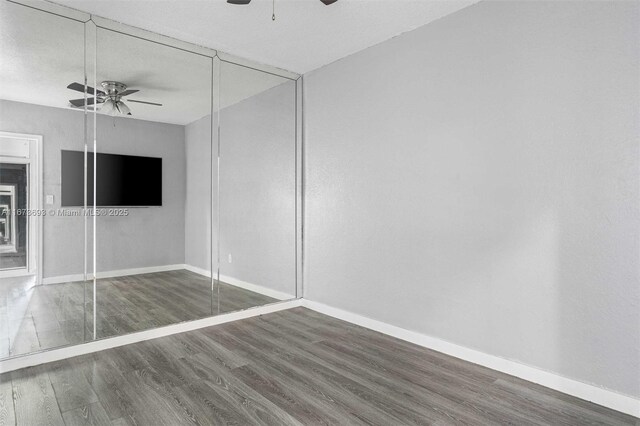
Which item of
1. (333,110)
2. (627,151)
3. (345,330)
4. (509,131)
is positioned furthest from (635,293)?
(333,110)

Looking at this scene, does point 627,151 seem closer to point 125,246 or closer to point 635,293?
point 635,293

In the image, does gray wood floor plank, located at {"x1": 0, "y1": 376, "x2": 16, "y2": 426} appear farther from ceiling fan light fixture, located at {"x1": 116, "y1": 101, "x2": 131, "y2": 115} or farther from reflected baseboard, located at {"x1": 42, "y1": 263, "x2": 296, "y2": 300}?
ceiling fan light fixture, located at {"x1": 116, "y1": 101, "x2": 131, "y2": 115}

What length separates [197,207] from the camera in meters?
3.52

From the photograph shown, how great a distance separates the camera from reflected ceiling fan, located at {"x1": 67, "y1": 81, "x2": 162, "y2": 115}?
2.87m

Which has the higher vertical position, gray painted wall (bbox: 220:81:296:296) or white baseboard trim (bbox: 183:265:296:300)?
gray painted wall (bbox: 220:81:296:296)

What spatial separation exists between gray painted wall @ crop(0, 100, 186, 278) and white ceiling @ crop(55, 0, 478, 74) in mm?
842

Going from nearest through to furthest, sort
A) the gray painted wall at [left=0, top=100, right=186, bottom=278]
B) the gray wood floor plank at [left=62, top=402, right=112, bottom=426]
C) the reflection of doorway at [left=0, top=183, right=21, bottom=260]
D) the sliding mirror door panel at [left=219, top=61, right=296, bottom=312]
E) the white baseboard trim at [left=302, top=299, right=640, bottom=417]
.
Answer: the gray wood floor plank at [left=62, top=402, right=112, bottom=426] → the white baseboard trim at [left=302, top=299, right=640, bottom=417] → the reflection of doorway at [left=0, top=183, right=21, bottom=260] → the gray painted wall at [left=0, top=100, right=186, bottom=278] → the sliding mirror door panel at [left=219, top=61, right=296, bottom=312]

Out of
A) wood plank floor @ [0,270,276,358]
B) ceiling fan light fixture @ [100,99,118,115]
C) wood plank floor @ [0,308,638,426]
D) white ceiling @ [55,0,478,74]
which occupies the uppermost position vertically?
white ceiling @ [55,0,478,74]

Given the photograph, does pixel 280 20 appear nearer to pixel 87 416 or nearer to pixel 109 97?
pixel 109 97

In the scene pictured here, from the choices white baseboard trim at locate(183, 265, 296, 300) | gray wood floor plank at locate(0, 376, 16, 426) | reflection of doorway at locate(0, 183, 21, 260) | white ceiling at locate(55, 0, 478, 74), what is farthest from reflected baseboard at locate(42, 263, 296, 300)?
white ceiling at locate(55, 0, 478, 74)

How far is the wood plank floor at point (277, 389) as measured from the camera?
6.74 ft

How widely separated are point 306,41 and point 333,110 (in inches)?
29.5

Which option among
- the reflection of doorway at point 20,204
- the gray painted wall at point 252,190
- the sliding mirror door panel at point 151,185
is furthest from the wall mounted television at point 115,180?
the gray painted wall at point 252,190

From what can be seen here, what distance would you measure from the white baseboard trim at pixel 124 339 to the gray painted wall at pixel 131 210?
0.57 meters
